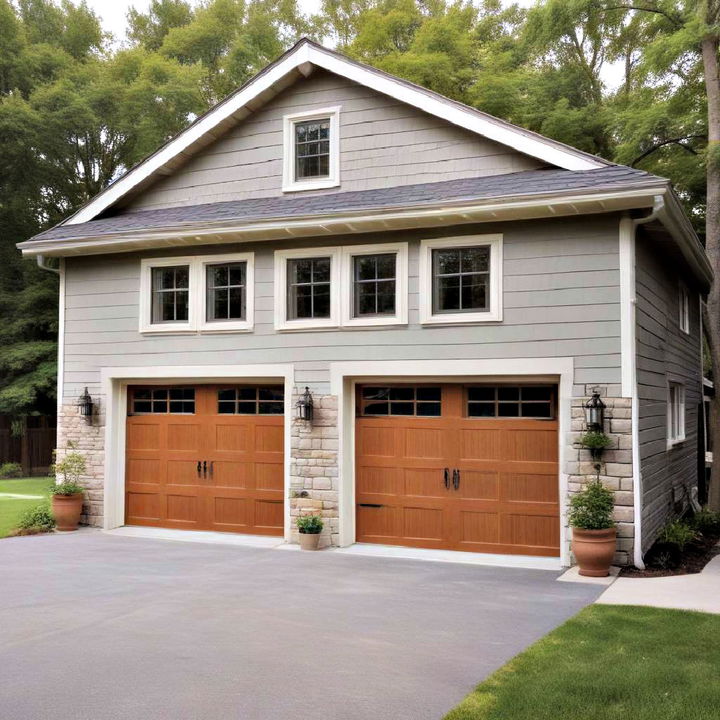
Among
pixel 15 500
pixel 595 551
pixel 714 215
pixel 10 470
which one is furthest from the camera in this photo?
pixel 10 470

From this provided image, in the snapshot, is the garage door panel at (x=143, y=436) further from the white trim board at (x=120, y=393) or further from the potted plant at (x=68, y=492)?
the potted plant at (x=68, y=492)

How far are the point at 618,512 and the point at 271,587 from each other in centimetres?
427

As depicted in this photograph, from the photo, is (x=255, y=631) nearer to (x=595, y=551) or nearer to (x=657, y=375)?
(x=595, y=551)

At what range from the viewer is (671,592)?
8516 mm

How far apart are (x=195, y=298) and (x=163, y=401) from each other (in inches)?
72.6

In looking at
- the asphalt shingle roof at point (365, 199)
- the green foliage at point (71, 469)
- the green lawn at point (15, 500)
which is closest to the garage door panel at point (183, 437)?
the green foliage at point (71, 469)

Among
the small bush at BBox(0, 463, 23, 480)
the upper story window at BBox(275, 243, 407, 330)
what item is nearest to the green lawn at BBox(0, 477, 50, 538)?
the small bush at BBox(0, 463, 23, 480)

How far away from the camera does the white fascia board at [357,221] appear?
984cm

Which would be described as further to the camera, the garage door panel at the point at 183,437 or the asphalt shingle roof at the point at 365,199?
the garage door panel at the point at 183,437

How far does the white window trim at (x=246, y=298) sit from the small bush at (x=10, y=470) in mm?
15099

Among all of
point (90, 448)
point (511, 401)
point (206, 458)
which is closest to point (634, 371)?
point (511, 401)

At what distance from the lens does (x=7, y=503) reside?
17109mm

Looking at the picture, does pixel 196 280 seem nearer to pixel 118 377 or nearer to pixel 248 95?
pixel 118 377

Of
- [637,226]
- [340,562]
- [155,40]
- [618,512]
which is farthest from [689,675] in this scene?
[155,40]
